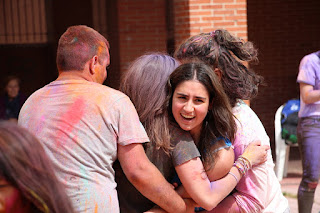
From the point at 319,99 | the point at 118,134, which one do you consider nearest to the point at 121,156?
the point at 118,134

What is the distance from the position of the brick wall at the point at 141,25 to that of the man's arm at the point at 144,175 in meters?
6.10

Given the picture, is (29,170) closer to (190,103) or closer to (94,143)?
(94,143)

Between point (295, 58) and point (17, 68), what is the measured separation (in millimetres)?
5814

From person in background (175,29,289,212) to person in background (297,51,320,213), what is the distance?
7.20ft

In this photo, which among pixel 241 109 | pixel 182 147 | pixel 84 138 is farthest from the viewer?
pixel 241 109

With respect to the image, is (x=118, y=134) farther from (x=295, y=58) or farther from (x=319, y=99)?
(x=295, y=58)

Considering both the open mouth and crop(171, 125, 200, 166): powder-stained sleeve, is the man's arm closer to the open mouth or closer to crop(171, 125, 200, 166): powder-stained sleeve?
crop(171, 125, 200, 166): powder-stained sleeve

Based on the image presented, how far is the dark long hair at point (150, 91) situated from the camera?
8.28 feet

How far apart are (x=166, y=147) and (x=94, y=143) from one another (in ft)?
1.10

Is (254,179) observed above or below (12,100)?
above

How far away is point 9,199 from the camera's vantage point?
49.4 inches

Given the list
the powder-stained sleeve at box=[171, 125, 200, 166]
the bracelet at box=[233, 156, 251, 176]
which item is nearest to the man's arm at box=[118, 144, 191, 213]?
the powder-stained sleeve at box=[171, 125, 200, 166]

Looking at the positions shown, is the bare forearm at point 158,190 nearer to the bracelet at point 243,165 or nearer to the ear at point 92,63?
the bracelet at point 243,165

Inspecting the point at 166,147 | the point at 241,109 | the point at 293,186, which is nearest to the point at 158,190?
the point at 166,147
